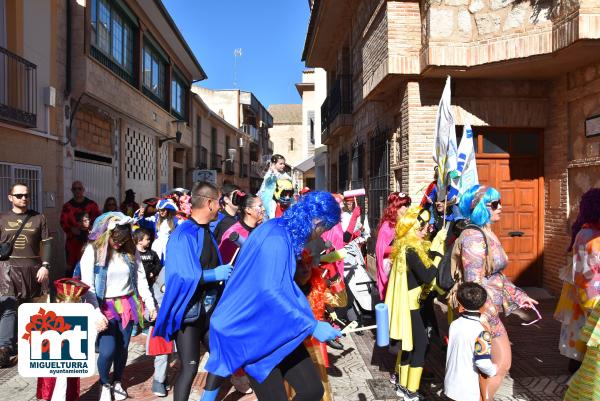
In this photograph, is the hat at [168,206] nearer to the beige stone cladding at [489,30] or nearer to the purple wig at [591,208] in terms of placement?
the beige stone cladding at [489,30]

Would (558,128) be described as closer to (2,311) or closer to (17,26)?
(2,311)

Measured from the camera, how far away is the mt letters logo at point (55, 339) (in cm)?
330

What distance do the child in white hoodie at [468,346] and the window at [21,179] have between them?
7.76m

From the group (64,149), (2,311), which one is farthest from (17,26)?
(2,311)

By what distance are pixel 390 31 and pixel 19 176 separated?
22.8ft

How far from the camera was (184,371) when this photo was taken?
366 cm

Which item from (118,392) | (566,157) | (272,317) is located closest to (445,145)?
(272,317)

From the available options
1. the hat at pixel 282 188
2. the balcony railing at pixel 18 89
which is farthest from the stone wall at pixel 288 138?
the hat at pixel 282 188

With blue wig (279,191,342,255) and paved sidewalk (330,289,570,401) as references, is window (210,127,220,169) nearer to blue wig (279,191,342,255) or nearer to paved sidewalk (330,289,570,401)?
paved sidewalk (330,289,570,401)

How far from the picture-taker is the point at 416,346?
13.9ft

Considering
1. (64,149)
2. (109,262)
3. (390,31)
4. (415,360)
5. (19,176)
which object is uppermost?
(390,31)

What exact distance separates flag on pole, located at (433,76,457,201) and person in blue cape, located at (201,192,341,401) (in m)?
2.59

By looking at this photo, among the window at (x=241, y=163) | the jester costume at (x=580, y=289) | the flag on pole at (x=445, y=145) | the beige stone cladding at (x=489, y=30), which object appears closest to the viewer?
the jester costume at (x=580, y=289)

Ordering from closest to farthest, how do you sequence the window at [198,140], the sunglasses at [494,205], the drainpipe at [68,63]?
the sunglasses at [494,205] < the drainpipe at [68,63] < the window at [198,140]
